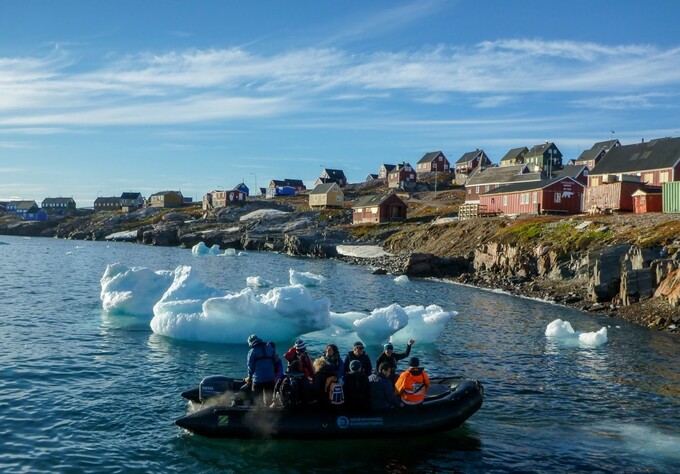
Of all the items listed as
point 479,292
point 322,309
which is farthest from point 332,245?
point 322,309

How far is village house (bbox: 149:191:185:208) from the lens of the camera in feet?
536

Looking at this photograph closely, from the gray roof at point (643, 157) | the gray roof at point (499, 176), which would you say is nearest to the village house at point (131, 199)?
the gray roof at point (499, 176)

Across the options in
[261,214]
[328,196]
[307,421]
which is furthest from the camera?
[328,196]

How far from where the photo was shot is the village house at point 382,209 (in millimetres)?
97875

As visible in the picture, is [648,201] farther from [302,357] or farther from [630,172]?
[302,357]

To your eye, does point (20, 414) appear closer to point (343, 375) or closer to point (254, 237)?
point (343, 375)

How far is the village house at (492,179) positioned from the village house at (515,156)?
46.0 metres

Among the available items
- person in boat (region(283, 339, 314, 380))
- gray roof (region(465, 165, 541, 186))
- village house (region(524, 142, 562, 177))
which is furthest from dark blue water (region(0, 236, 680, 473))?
village house (region(524, 142, 562, 177))

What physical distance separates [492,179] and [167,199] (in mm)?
99445

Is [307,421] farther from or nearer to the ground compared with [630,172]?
nearer to the ground

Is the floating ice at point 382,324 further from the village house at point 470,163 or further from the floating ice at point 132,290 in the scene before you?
the village house at point 470,163

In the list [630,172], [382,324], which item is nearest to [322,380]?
[382,324]

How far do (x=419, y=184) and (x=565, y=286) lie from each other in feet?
326

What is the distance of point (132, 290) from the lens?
3098 centimetres
